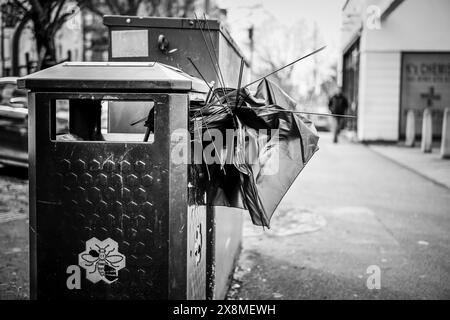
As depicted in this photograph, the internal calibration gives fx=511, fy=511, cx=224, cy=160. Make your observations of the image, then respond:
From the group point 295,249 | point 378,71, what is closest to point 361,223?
point 295,249

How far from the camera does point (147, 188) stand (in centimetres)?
216

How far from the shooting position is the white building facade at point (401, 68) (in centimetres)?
1780

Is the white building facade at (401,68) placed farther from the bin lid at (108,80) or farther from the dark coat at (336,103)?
the bin lid at (108,80)

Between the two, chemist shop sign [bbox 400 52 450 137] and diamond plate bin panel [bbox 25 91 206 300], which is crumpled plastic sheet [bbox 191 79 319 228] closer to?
diamond plate bin panel [bbox 25 91 206 300]

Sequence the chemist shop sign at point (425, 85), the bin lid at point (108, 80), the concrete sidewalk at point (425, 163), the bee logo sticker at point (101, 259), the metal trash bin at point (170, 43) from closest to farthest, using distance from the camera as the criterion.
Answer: the bin lid at point (108, 80) → the bee logo sticker at point (101, 259) → the metal trash bin at point (170, 43) → the concrete sidewalk at point (425, 163) → the chemist shop sign at point (425, 85)

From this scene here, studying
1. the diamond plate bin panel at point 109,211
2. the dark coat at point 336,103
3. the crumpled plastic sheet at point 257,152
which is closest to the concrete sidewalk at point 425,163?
the dark coat at point 336,103

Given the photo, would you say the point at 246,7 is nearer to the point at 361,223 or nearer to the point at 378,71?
the point at 378,71

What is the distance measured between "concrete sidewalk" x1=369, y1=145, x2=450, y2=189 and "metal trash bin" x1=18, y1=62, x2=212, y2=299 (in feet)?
24.3

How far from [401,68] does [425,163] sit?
792cm

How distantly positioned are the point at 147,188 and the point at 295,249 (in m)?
3.13

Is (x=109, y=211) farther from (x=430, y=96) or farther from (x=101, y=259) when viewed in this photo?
(x=430, y=96)

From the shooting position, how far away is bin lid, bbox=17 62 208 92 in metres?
2.09

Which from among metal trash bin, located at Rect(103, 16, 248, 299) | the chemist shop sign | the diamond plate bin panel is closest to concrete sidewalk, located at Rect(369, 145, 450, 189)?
the chemist shop sign

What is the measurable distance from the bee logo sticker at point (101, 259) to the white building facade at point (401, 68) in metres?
17.0
